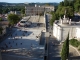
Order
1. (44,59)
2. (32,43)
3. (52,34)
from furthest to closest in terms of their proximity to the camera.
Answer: (52,34) → (32,43) → (44,59)

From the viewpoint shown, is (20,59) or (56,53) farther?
(56,53)

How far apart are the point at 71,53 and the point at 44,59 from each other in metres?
4.17

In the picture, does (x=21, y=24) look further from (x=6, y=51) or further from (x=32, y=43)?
(x=6, y=51)

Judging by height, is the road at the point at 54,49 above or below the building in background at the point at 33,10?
below

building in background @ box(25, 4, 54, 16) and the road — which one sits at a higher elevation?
building in background @ box(25, 4, 54, 16)

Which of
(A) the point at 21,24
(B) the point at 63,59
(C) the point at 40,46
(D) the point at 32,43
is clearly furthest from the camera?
(A) the point at 21,24

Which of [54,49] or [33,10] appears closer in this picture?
[54,49]

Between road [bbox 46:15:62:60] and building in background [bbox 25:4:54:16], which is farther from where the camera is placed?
building in background [bbox 25:4:54:16]

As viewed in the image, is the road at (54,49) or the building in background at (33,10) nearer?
the road at (54,49)

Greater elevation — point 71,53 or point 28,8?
point 28,8

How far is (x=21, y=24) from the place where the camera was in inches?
1634

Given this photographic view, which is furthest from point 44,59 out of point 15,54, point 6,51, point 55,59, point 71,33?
point 71,33

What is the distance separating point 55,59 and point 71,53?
2916mm

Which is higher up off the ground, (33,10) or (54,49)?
(33,10)
